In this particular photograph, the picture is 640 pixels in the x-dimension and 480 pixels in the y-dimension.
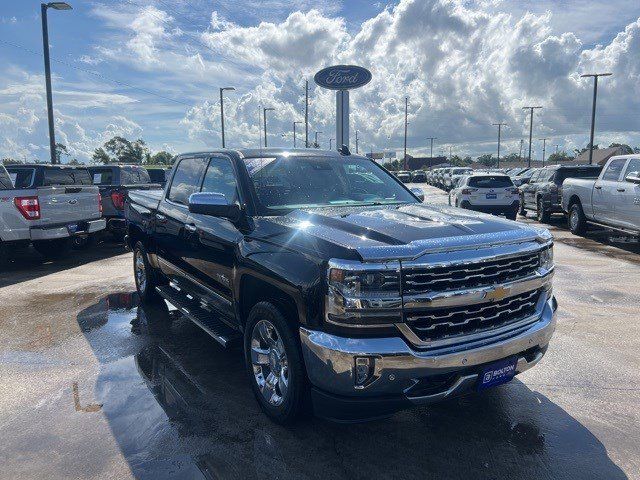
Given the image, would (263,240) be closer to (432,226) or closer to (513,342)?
(432,226)

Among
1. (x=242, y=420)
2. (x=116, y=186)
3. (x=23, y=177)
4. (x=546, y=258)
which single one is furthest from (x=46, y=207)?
(x=546, y=258)

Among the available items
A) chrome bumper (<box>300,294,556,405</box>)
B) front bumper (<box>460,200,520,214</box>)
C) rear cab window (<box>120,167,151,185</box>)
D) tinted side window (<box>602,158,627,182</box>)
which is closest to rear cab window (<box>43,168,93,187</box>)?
rear cab window (<box>120,167,151,185</box>)

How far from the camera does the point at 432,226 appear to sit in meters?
3.31

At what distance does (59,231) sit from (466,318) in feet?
28.3

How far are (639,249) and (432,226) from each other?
32.7 feet

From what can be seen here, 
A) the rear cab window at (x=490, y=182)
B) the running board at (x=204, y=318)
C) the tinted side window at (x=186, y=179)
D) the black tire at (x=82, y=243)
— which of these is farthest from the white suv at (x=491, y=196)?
the running board at (x=204, y=318)

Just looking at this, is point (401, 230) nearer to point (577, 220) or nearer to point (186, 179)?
point (186, 179)

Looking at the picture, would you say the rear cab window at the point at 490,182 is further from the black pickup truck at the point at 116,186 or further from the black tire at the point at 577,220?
the black pickup truck at the point at 116,186

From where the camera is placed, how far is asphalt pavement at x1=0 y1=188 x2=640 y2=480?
10.2ft

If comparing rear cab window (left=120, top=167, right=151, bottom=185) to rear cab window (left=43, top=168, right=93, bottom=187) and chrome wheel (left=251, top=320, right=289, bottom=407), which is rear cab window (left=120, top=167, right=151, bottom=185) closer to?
rear cab window (left=43, top=168, right=93, bottom=187)

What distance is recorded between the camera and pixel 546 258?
3.62 metres

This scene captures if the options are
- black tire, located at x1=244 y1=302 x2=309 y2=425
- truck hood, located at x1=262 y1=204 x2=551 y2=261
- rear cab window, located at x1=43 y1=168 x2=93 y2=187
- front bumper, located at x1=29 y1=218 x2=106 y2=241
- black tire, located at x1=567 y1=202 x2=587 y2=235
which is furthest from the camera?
black tire, located at x1=567 y1=202 x2=587 y2=235

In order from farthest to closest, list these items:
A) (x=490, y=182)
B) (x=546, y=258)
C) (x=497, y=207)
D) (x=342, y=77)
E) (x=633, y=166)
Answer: (x=342, y=77)
(x=490, y=182)
(x=497, y=207)
(x=633, y=166)
(x=546, y=258)

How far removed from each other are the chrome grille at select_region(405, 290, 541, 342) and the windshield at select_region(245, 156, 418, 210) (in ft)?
4.99
